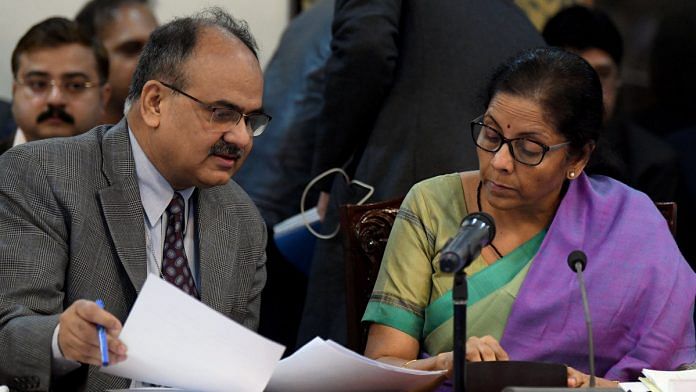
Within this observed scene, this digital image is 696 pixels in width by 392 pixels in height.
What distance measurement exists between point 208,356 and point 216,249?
675 millimetres

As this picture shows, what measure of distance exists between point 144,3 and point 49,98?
93 centimetres

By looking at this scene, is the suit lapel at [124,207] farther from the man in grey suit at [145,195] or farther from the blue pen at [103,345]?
the blue pen at [103,345]

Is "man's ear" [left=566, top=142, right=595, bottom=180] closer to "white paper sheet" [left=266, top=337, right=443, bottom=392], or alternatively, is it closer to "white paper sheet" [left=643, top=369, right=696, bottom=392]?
"white paper sheet" [left=643, top=369, right=696, bottom=392]

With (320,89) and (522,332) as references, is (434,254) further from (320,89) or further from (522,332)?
(320,89)

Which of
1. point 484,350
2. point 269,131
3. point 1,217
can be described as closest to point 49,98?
point 269,131

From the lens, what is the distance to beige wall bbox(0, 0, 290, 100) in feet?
15.0

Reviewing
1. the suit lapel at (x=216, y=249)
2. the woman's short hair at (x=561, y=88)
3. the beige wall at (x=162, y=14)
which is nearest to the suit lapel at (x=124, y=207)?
the suit lapel at (x=216, y=249)

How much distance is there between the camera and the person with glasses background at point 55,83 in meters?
3.94

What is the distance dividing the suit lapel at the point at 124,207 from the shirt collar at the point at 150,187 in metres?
0.03

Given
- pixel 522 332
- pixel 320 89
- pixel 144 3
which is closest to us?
pixel 522 332

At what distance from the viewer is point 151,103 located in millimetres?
2598

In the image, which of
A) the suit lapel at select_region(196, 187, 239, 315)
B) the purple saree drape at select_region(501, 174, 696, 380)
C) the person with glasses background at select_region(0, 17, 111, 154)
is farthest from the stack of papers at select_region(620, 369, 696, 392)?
the person with glasses background at select_region(0, 17, 111, 154)

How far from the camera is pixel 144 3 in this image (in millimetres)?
4742

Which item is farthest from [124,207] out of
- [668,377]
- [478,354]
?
[668,377]
